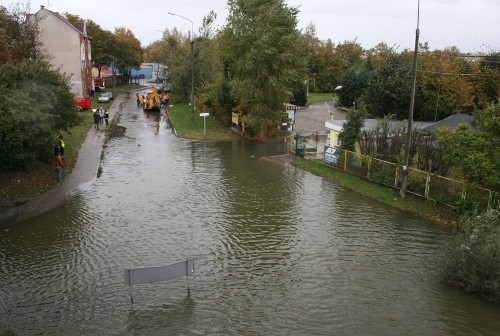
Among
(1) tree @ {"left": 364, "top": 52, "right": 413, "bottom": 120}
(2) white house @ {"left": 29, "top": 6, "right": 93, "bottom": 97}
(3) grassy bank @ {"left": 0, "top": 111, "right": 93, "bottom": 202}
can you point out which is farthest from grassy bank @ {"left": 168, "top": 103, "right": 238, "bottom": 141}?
(1) tree @ {"left": 364, "top": 52, "right": 413, "bottom": 120}

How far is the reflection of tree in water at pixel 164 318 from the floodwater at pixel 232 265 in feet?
0.12

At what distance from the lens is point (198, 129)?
122ft

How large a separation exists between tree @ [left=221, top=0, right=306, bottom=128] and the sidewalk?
36.1 feet

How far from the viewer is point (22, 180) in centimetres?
1970

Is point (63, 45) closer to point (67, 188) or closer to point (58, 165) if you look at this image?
point (58, 165)

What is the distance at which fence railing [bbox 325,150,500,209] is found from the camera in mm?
16266

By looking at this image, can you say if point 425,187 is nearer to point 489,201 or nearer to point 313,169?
point 489,201

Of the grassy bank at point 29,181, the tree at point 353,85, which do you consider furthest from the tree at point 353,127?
the tree at point 353,85

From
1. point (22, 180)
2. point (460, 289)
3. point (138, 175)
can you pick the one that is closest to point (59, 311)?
point (460, 289)

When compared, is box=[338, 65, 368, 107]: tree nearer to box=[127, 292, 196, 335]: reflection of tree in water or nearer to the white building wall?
the white building wall

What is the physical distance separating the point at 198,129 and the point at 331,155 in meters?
15.2

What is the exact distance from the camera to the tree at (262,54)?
32219 mm

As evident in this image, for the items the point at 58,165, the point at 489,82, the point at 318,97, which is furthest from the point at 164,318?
the point at 318,97

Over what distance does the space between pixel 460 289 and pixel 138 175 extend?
51.2 ft
